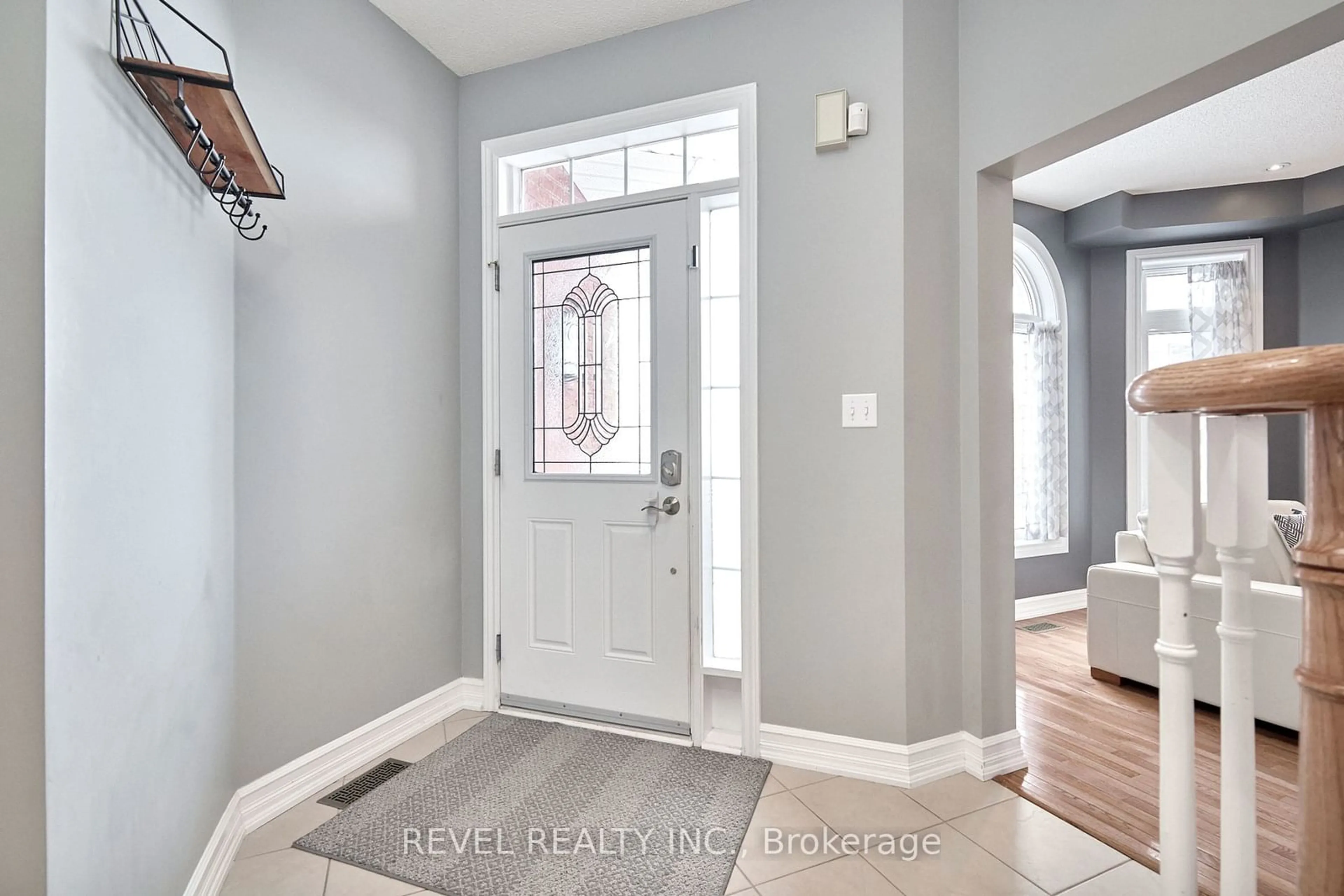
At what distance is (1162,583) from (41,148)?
1.70m

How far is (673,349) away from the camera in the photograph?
254 centimetres

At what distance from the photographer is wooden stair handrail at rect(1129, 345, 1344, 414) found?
1.38ft

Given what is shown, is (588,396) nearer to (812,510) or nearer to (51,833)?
(812,510)

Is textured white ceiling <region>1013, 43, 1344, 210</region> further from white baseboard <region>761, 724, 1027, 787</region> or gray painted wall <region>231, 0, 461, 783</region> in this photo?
gray painted wall <region>231, 0, 461, 783</region>

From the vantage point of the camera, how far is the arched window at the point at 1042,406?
14.8ft

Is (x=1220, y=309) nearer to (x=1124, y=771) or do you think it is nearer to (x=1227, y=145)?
(x=1227, y=145)

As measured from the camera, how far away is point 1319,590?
46 centimetres

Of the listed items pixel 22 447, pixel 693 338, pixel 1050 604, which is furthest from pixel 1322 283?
pixel 22 447

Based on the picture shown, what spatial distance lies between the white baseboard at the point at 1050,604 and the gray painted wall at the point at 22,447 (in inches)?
180

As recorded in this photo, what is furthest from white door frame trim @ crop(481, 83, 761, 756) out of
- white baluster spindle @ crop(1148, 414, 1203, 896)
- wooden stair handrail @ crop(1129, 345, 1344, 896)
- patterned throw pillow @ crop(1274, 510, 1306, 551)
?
patterned throw pillow @ crop(1274, 510, 1306, 551)

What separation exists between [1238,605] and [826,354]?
1713 mm

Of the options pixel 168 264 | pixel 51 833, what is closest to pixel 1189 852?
pixel 51 833

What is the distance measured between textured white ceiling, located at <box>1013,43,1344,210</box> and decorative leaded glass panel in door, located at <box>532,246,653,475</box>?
2228 mm

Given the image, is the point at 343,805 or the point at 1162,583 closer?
the point at 1162,583
